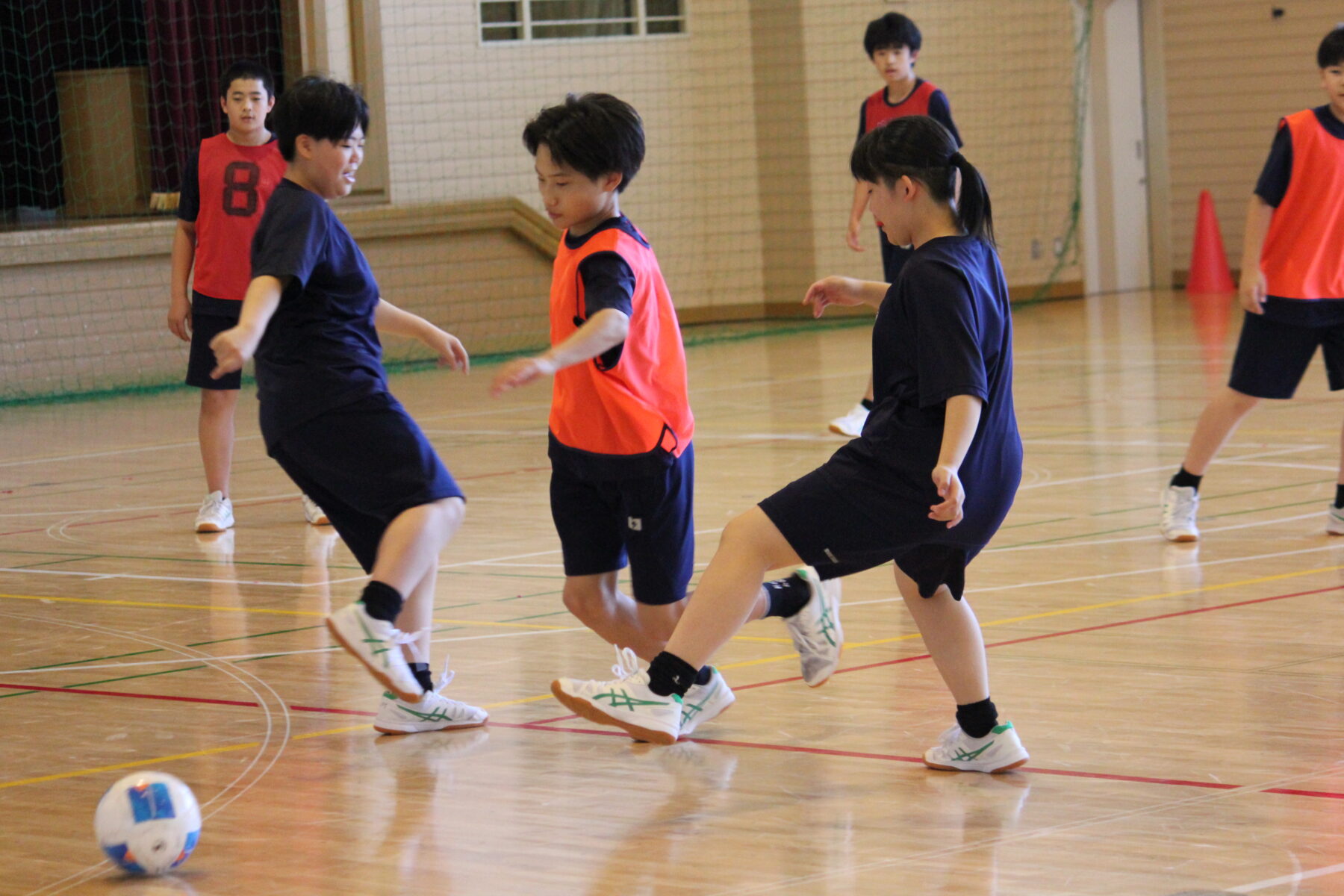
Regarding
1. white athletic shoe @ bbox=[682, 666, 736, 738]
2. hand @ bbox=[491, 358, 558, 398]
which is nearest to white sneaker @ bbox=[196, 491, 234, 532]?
white athletic shoe @ bbox=[682, 666, 736, 738]

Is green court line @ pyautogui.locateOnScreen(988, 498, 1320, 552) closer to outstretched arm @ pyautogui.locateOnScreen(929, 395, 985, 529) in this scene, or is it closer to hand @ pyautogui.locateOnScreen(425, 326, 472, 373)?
hand @ pyautogui.locateOnScreen(425, 326, 472, 373)

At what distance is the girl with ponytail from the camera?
2859 mm

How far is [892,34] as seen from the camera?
24.4ft

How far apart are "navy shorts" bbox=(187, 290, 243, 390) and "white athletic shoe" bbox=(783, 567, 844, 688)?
3302 millimetres

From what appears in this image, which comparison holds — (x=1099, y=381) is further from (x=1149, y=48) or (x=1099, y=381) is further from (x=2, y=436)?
(x=1149, y=48)

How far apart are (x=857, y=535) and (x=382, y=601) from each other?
88cm

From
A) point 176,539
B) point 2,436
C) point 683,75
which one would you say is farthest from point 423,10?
point 176,539

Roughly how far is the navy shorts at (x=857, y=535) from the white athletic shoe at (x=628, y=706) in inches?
14.0

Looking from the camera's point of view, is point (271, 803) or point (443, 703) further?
point (443, 703)

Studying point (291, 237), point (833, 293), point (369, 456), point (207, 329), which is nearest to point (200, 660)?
point (369, 456)

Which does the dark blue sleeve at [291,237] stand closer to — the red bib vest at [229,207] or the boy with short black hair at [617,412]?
the boy with short black hair at [617,412]

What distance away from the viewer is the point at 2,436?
9.30 m

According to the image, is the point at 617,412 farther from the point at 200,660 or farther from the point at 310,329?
the point at 200,660

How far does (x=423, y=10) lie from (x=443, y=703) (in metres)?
10.5
